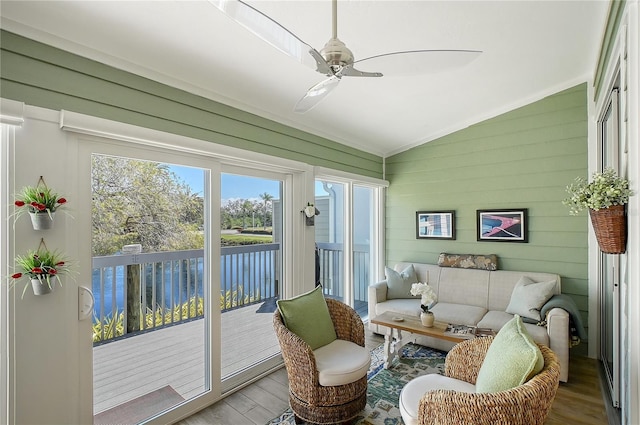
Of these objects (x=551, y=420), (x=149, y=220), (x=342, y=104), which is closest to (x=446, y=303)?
(x=551, y=420)

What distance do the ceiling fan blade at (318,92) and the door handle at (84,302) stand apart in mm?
1775

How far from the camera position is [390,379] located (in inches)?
117

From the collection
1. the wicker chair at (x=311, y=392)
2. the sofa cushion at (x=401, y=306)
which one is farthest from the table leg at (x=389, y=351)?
the wicker chair at (x=311, y=392)

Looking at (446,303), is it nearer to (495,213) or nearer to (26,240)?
(495,213)

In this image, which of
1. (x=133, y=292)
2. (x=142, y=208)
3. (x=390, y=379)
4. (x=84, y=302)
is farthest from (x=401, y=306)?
(x=84, y=302)

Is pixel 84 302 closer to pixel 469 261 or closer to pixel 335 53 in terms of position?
pixel 335 53

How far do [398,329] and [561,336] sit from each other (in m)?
Answer: 1.43

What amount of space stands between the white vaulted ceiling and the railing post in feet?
4.13

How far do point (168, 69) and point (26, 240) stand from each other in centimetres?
140

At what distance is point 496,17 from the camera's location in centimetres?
218

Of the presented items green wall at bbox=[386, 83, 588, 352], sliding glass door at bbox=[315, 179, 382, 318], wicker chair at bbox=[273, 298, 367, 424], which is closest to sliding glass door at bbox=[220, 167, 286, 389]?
wicker chair at bbox=[273, 298, 367, 424]

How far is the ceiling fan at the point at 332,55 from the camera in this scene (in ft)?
4.00

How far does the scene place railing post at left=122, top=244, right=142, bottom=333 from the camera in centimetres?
230

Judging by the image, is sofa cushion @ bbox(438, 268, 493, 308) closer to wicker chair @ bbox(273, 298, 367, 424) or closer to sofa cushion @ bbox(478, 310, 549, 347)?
sofa cushion @ bbox(478, 310, 549, 347)
